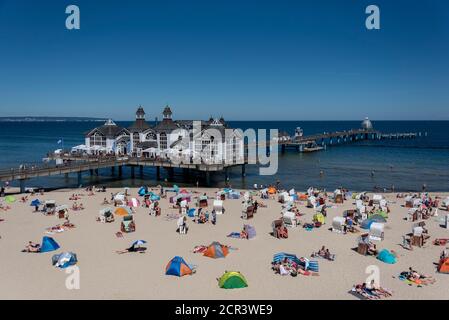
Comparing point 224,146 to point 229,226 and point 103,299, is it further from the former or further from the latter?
point 103,299

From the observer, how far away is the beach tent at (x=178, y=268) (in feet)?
53.8

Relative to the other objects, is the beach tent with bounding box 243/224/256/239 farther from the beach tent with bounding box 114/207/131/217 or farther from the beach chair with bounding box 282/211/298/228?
the beach tent with bounding box 114/207/131/217

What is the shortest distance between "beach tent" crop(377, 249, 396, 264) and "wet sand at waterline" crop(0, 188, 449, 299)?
0.86 ft

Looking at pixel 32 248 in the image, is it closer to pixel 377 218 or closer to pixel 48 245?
pixel 48 245

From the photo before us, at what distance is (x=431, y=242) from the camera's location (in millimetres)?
21469

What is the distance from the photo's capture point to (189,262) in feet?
59.1

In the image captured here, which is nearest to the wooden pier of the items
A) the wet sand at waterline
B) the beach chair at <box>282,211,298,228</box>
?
the wet sand at waterline

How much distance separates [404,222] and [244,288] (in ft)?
48.3

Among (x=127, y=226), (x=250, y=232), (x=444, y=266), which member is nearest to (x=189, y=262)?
(x=250, y=232)

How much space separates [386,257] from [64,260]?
13380 mm

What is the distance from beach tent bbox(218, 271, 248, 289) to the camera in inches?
604

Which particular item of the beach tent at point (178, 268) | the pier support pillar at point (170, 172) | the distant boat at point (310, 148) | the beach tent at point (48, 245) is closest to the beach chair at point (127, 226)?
the beach tent at point (48, 245)

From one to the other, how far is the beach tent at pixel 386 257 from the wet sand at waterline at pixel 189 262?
262mm

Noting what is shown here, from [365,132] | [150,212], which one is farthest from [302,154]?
[150,212]
